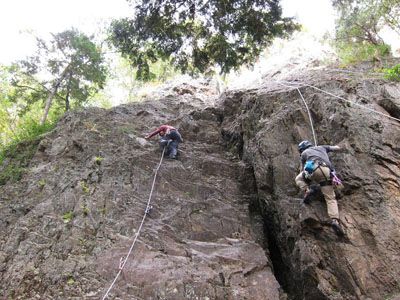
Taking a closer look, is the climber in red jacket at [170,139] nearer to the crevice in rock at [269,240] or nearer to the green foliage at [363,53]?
the crevice in rock at [269,240]

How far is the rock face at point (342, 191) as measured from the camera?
6.82m

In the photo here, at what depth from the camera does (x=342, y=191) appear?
7.66 metres

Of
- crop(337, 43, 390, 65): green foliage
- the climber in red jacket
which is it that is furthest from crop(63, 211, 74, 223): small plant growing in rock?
crop(337, 43, 390, 65): green foliage

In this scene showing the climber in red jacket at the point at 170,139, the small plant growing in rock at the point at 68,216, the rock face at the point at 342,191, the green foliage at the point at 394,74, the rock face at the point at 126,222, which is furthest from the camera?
the climber in red jacket at the point at 170,139

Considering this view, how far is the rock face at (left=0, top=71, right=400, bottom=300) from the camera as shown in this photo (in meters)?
6.99

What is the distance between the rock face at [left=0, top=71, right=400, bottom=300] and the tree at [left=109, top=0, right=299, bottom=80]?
1597mm

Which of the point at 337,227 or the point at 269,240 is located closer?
the point at 337,227

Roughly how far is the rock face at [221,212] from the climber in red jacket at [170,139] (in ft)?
0.92

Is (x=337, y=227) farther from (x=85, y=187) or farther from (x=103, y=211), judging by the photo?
(x=85, y=187)

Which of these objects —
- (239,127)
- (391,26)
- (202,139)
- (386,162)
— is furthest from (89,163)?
(391,26)

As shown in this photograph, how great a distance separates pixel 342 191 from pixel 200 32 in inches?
261

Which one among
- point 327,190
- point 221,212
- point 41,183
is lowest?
point 327,190

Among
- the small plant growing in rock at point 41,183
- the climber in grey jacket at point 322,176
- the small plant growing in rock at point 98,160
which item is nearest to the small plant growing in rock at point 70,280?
the small plant growing in rock at point 41,183

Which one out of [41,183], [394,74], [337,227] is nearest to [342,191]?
[337,227]
